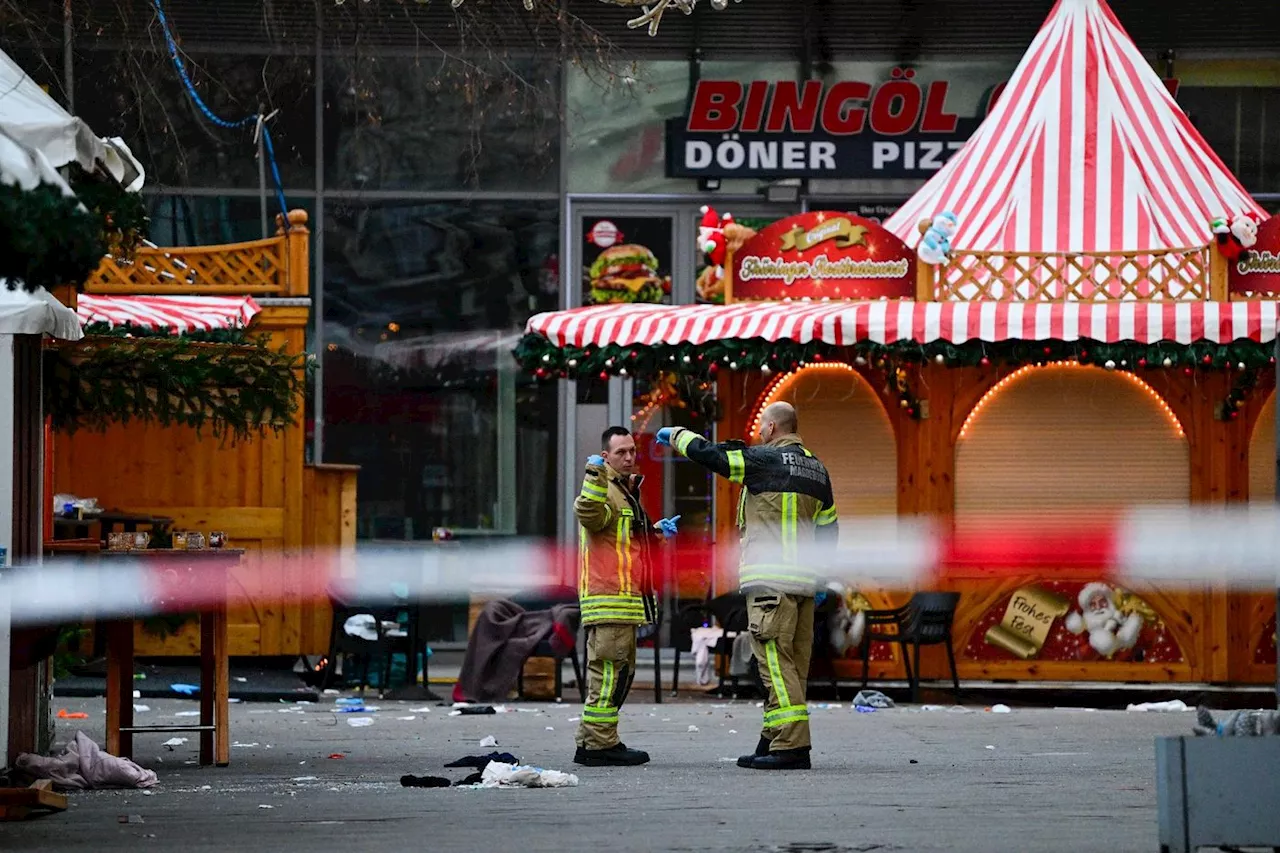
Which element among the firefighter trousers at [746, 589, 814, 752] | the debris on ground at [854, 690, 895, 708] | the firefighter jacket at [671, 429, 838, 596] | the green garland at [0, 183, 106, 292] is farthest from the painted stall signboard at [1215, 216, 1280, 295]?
the green garland at [0, 183, 106, 292]

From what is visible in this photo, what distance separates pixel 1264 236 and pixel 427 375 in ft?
29.2

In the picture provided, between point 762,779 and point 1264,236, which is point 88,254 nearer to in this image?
point 762,779

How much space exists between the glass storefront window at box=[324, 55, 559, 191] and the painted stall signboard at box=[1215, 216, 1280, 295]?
7.77 m

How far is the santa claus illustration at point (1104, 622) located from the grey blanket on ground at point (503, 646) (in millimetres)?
4002

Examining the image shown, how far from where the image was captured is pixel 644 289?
75.3 ft

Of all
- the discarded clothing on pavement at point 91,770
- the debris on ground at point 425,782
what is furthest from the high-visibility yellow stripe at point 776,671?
the discarded clothing on pavement at point 91,770

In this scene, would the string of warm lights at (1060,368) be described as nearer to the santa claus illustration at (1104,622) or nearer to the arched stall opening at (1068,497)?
the arched stall opening at (1068,497)

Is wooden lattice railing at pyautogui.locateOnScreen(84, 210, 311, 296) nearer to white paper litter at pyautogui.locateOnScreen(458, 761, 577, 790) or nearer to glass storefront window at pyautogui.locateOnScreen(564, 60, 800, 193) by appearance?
glass storefront window at pyautogui.locateOnScreen(564, 60, 800, 193)

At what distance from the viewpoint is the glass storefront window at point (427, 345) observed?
22.9 meters

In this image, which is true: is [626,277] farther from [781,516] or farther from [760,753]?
[760,753]

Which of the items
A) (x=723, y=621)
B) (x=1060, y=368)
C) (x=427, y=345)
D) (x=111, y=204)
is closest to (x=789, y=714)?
(x=111, y=204)

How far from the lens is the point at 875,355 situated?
17375 mm

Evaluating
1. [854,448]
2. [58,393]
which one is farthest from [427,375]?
[58,393]

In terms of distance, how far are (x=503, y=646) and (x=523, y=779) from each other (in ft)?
21.6
